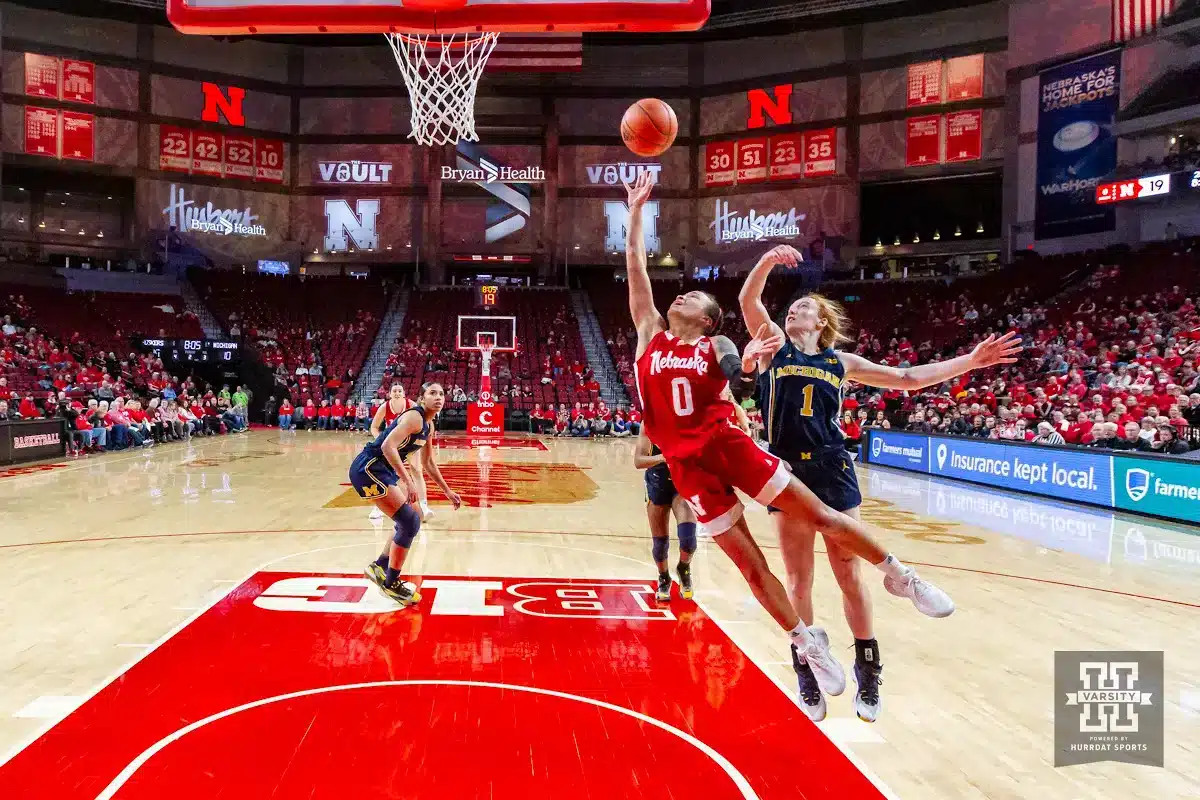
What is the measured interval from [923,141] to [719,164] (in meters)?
8.70

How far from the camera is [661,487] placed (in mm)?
6711

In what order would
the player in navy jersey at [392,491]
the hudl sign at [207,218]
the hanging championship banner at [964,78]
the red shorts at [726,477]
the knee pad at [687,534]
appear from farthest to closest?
the hudl sign at [207,218]
the hanging championship banner at [964,78]
the knee pad at [687,534]
the player in navy jersey at [392,491]
the red shorts at [726,477]

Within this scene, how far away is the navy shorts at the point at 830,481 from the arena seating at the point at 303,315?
94.5 ft

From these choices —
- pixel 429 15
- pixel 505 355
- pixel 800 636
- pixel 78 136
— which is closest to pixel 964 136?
pixel 505 355

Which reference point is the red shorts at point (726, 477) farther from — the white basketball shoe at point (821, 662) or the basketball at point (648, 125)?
the basketball at point (648, 125)

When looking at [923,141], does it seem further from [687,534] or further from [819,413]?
[819,413]

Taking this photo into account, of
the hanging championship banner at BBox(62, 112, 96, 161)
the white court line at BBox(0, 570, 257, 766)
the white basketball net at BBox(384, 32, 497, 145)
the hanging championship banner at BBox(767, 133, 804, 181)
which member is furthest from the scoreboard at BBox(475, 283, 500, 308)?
the white court line at BBox(0, 570, 257, 766)

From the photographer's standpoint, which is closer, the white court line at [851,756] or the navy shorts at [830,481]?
the white court line at [851,756]

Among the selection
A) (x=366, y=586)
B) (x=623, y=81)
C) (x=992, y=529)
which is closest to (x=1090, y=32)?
(x=623, y=81)

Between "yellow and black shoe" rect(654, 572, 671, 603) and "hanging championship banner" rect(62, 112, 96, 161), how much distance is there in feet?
118

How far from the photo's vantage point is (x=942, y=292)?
30938mm

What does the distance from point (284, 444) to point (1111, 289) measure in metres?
24.9

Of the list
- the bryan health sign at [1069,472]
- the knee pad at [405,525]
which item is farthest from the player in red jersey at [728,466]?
the bryan health sign at [1069,472]

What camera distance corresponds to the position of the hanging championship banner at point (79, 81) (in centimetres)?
3266
